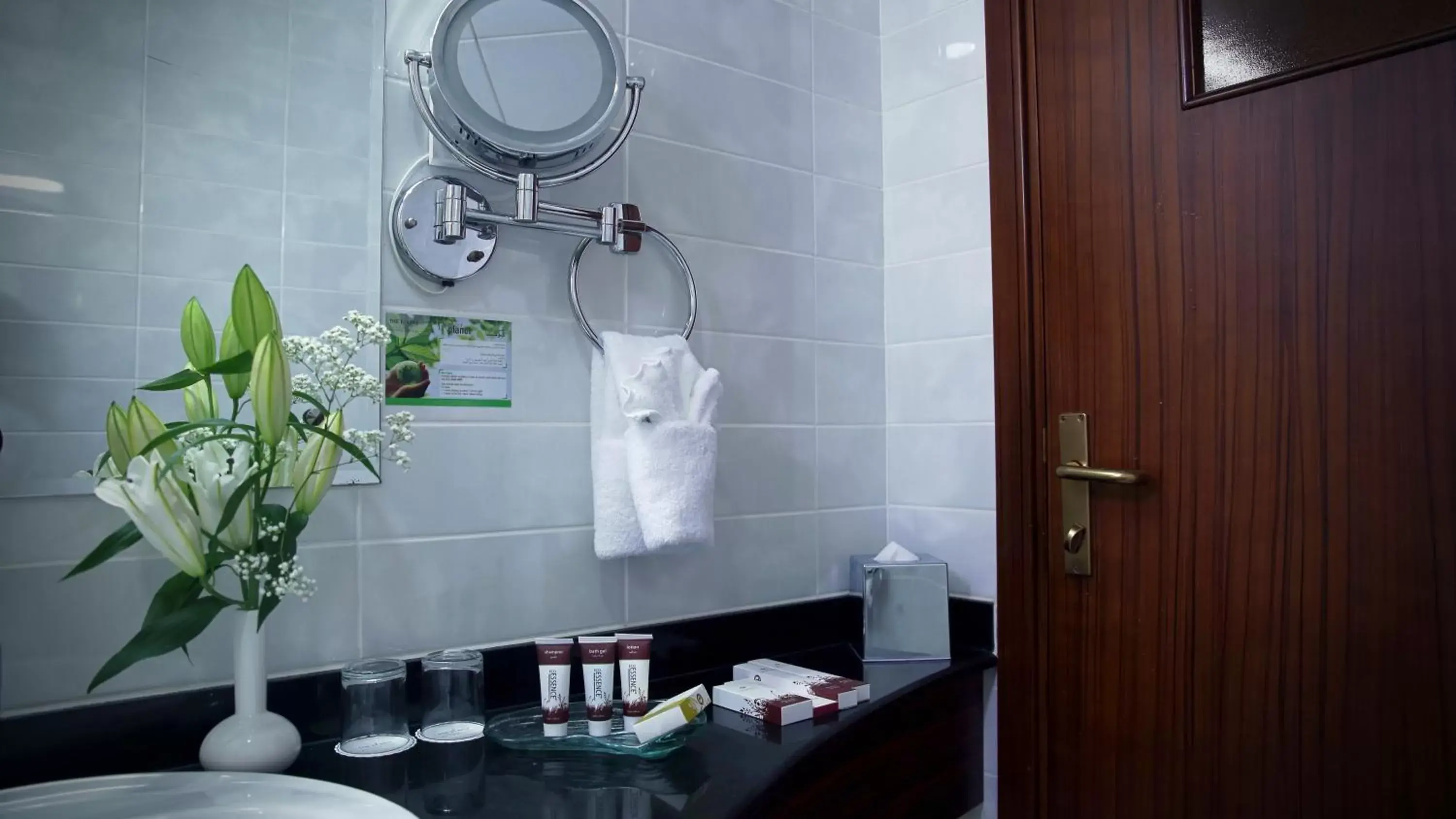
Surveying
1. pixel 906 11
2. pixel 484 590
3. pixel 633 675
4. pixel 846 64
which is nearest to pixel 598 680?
pixel 633 675

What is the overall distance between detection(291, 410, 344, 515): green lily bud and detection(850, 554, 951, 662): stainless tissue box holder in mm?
798

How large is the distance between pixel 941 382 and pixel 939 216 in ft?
0.91

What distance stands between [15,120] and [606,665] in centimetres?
78

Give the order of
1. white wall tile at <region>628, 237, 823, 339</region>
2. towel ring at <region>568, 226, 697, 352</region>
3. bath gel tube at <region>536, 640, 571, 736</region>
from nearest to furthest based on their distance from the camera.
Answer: bath gel tube at <region>536, 640, 571, 736</region> < towel ring at <region>568, 226, 697, 352</region> < white wall tile at <region>628, 237, 823, 339</region>

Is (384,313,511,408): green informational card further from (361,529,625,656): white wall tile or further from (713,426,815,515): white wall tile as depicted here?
(713,426,815,515): white wall tile

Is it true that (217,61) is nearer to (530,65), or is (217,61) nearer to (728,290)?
(530,65)

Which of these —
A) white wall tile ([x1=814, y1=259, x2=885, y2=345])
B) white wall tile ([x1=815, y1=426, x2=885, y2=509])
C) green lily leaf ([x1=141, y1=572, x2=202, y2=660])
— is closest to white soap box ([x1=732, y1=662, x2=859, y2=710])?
white wall tile ([x1=815, y1=426, x2=885, y2=509])

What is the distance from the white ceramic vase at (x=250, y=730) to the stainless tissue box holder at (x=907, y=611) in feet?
2.67

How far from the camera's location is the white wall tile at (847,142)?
1.55m

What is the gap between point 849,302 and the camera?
157cm

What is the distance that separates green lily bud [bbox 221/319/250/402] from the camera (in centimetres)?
87

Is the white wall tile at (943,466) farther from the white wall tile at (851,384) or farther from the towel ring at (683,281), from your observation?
the towel ring at (683,281)

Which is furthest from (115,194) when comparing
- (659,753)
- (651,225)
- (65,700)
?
(659,753)

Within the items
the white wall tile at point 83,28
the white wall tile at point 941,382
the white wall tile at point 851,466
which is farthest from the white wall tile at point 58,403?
the white wall tile at point 941,382
